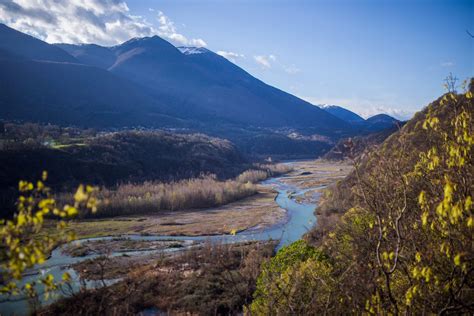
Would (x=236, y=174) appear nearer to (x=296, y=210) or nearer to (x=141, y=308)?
(x=296, y=210)

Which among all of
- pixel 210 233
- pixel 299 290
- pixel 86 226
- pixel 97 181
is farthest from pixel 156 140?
pixel 299 290

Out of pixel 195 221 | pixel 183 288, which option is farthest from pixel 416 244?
pixel 195 221

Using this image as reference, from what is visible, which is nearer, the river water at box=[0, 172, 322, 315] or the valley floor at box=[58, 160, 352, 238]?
the river water at box=[0, 172, 322, 315]

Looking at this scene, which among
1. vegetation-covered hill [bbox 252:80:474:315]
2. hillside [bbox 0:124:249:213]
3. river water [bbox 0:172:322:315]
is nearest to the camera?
vegetation-covered hill [bbox 252:80:474:315]

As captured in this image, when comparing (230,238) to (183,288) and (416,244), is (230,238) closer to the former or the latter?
(183,288)

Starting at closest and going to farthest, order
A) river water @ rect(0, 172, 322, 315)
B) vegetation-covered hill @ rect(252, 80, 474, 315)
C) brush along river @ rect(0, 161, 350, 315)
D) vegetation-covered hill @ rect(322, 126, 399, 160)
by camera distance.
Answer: vegetation-covered hill @ rect(252, 80, 474, 315) → vegetation-covered hill @ rect(322, 126, 399, 160) → river water @ rect(0, 172, 322, 315) → brush along river @ rect(0, 161, 350, 315)

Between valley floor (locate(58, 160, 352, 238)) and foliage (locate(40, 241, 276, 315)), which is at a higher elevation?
foliage (locate(40, 241, 276, 315))

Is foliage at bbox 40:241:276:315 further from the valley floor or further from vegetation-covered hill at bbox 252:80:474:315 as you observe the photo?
the valley floor

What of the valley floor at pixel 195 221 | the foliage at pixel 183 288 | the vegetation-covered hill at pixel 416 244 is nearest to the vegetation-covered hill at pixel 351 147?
the vegetation-covered hill at pixel 416 244

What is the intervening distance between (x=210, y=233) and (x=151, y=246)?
10761mm

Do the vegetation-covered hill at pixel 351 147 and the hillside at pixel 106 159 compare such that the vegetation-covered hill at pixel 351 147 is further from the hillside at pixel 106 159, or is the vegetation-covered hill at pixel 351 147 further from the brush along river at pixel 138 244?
the hillside at pixel 106 159

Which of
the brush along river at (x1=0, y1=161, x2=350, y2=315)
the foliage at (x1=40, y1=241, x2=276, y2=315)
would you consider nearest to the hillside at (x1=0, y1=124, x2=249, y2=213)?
the brush along river at (x1=0, y1=161, x2=350, y2=315)

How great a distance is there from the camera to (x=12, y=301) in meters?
29.0

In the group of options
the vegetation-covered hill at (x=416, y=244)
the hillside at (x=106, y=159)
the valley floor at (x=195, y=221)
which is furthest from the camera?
the hillside at (x=106, y=159)
